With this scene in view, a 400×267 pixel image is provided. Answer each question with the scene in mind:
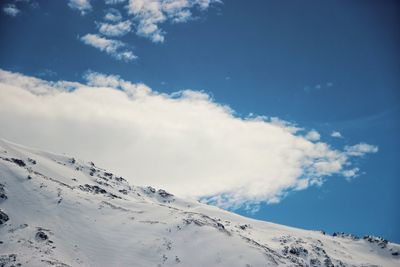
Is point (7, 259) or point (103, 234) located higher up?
point (103, 234)

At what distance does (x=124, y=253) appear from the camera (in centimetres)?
5722

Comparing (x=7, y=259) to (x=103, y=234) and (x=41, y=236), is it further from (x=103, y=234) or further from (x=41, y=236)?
(x=103, y=234)

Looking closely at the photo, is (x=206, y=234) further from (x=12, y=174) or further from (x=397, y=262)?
(x=397, y=262)

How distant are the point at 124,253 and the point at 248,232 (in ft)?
166

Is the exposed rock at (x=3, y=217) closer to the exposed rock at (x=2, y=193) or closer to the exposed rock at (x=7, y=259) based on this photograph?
the exposed rock at (x=2, y=193)

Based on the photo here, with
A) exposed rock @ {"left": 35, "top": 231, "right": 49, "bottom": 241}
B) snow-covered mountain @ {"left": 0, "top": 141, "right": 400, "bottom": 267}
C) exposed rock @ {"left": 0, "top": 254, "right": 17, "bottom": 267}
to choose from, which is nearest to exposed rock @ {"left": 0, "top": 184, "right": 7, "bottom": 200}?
snow-covered mountain @ {"left": 0, "top": 141, "right": 400, "bottom": 267}

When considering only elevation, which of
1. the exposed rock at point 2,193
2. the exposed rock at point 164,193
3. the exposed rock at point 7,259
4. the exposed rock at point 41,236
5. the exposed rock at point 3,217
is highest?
the exposed rock at point 164,193

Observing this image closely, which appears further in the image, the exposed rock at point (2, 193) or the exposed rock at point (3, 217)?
the exposed rock at point (2, 193)

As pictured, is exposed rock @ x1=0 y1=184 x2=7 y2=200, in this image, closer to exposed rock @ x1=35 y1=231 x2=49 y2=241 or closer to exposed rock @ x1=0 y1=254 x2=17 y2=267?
exposed rock @ x1=35 y1=231 x2=49 y2=241

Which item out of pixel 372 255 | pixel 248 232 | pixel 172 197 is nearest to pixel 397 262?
pixel 372 255

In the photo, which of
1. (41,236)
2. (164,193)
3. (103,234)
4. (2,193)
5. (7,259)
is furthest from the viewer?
(164,193)

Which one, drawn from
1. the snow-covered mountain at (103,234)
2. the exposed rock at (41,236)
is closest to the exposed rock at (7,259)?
the snow-covered mountain at (103,234)

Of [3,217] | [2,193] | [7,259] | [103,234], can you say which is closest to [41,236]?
[3,217]

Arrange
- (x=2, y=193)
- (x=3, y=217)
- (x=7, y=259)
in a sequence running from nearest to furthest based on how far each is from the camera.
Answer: (x=7, y=259), (x=3, y=217), (x=2, y=193)
